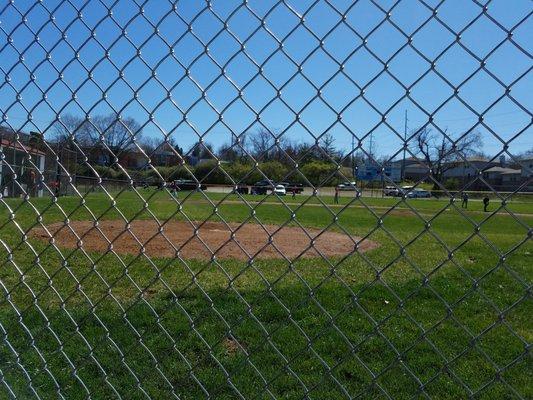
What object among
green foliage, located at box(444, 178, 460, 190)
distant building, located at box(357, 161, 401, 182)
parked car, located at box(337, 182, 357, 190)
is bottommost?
parked car, located at box(337, 182, 357, 190)

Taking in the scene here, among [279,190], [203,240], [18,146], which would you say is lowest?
[203,240]

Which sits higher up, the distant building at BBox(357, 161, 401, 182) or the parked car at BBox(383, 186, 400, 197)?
the distant building at BBox(357, 161, 401, 182)

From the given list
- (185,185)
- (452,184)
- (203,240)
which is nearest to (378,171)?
(452,184)

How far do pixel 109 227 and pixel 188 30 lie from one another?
1038 cm

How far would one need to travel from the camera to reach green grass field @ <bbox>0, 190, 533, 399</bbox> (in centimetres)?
237

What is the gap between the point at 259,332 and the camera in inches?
170

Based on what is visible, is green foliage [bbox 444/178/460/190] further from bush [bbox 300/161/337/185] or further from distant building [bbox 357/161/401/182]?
bush [bbox 300/161/337/185]

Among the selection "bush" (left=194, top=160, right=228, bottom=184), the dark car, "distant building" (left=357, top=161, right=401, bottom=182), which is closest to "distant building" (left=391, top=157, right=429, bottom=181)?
"distant building" (left=357, top=161, right=401, bottom=182)

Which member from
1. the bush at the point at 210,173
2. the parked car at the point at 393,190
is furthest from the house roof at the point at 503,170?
the bush at the point at 210,173

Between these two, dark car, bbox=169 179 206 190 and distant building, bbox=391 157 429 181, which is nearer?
distant building, bbox=391 157 429 181

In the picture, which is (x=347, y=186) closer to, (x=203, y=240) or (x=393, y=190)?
(x=393, y=190)

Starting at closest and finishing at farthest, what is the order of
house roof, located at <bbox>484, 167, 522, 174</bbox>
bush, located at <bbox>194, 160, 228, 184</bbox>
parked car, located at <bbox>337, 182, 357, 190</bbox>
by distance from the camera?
house roof, located at <bbox>484, 167, 522, 174</bbox>
parked car, located at <bbox>337, 182, 357, 190</bbox>
bush, located at <bbox>194, 160, 228, 184</bbox>

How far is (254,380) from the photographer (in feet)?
11.4

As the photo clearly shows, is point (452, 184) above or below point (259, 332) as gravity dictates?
above
